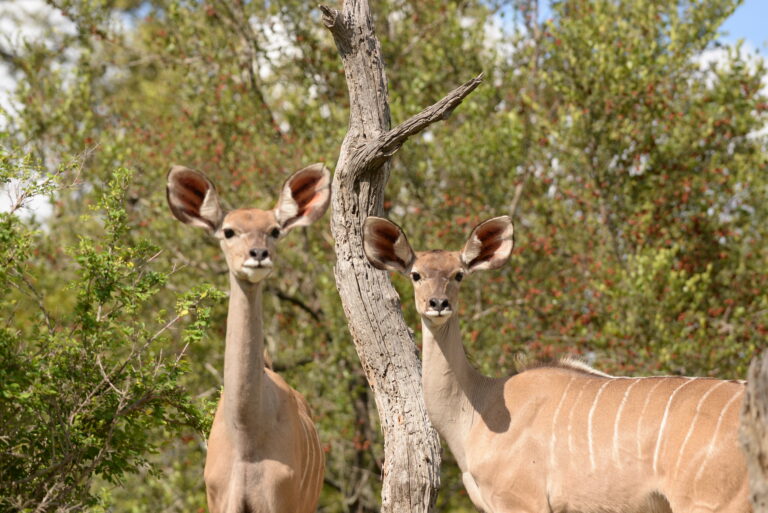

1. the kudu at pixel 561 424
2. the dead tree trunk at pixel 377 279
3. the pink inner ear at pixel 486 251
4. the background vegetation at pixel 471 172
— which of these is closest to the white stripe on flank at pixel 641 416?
the kudu at pixel 561 424

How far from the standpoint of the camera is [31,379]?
5238mm

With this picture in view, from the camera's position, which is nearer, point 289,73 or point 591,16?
point 591,16

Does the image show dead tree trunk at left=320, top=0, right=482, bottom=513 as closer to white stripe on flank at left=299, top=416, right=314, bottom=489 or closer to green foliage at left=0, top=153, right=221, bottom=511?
white stripe on flank at left=299, top=416, right=314, bottom=489

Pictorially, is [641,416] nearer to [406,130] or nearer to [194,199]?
[406,130]

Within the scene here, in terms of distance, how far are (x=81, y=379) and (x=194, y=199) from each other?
1.24m

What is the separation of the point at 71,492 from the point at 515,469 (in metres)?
2.28

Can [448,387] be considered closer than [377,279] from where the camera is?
Yes

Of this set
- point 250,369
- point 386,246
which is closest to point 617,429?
point 386,246

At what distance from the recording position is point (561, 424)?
4848mm

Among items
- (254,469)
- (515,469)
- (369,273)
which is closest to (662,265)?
(369,273)

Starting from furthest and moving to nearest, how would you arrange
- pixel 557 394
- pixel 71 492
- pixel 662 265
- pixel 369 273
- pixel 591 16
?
pixel 591 16
pixel 662 265
pixel 369 273
pixel 71 492
pixel 557 394

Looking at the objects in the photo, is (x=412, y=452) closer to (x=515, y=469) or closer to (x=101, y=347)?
(x=515, y=469)

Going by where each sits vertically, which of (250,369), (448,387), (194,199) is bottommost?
(448,387)

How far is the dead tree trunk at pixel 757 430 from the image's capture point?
10.8 ft
